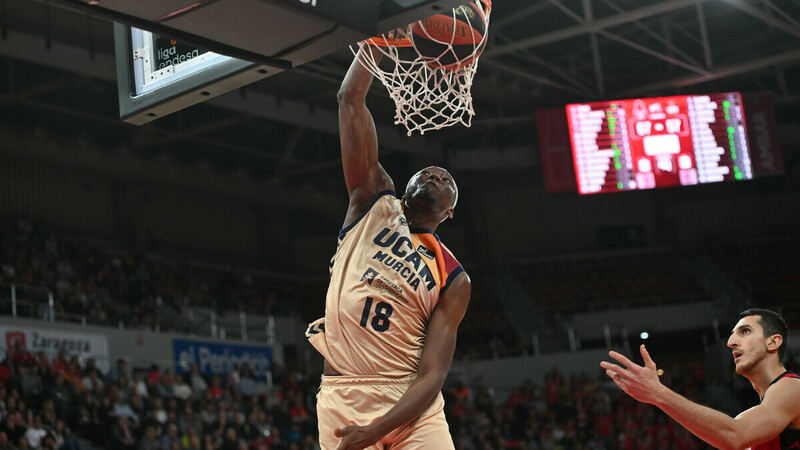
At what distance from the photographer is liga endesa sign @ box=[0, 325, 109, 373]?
12414mm

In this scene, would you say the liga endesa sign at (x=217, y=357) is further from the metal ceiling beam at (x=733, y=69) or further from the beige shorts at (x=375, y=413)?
the beige shorts at (x=375, y=413)

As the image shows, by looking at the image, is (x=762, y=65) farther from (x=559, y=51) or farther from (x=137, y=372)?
(x=137, y=372)

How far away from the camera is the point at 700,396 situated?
17406 mm

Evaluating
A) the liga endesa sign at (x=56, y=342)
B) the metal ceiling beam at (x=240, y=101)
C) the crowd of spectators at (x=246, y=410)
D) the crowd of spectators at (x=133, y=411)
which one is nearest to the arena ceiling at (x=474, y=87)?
the metal ceiling beam at (x=240, y=101)

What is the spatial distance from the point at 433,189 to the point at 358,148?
12.8 inches

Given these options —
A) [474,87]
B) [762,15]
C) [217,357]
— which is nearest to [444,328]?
[217,357]

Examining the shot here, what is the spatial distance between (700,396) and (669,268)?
5.11 metres

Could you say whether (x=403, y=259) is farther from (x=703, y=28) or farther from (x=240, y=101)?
(x=703, y=28)

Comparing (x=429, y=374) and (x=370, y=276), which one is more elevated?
(x=370, y=276)

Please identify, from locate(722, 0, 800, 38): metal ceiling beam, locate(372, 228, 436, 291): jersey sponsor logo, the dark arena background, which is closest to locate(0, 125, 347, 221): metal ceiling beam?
the dark arena background

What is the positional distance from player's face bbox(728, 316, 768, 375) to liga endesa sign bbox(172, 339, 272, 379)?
12.4m

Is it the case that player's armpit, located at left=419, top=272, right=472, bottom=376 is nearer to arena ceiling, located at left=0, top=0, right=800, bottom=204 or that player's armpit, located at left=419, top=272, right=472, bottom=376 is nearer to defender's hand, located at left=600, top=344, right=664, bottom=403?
defender's hand, located at left=600, top=344, right=664, bottom=403

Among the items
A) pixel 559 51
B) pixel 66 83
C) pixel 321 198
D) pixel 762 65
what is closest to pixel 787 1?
pixel 762 65

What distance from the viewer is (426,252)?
3.37 meters
